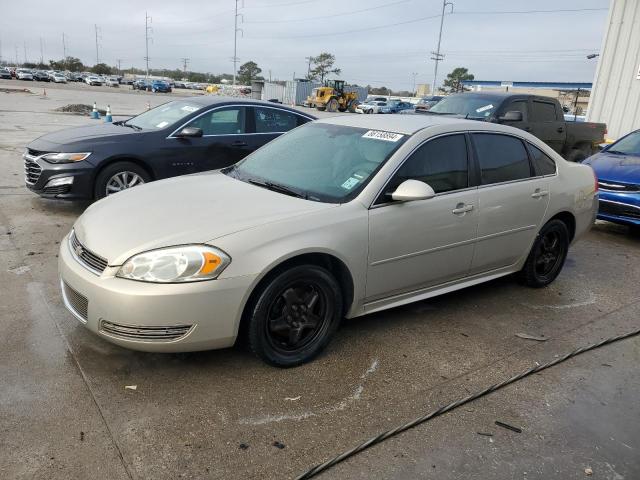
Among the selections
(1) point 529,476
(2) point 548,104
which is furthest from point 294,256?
(2) point 548,104

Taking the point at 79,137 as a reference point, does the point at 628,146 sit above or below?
above

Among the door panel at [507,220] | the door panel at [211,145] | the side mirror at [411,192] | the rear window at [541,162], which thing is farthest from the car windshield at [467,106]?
the side mirror at [411,192]

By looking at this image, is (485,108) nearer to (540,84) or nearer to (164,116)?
(164,116)

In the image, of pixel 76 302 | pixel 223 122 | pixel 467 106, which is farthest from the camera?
pixel 467 106

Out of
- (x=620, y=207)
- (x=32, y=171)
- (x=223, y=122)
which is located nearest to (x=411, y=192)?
(x=223, y=122)

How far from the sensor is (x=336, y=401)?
3.01 m

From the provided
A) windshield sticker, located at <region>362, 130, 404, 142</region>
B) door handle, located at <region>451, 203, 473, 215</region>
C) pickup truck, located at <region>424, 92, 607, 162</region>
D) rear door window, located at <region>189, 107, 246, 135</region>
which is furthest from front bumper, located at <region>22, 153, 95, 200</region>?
pickup truck, located at <region>424, 92, 607, 162</region>

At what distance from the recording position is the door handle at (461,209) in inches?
153

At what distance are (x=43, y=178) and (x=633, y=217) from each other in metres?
7.34

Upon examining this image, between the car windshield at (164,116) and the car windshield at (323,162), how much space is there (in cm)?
292

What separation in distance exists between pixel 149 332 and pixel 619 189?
645 cm

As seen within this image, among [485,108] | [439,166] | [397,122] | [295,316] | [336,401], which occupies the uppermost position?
[485,108]

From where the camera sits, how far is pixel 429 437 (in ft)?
9.02

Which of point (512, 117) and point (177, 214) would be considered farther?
point (512, 117)
